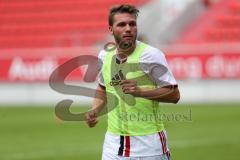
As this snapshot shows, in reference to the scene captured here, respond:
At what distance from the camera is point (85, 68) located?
23.2m

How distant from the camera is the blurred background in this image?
1484 centimetres

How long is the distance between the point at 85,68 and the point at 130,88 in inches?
671

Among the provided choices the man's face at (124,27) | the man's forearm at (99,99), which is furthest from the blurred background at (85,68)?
the man's face at (124,27)

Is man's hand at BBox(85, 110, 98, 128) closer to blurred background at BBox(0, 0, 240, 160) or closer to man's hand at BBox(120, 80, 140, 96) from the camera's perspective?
man's hand at BBox(120, 80, 140, 96)

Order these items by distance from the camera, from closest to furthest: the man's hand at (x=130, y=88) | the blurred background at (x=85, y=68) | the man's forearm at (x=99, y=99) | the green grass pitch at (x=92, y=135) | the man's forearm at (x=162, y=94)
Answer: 1. the man's hand at (x=130, y=88)
2. the man's forearm at (x=162, y=94)
3. the man's forearm at (x=99, y=99)
4. the green grass pitch at (x=92, y=135)
5. the blurred background at (x=85, y=68)

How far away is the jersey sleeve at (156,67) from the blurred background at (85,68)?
4.54 m

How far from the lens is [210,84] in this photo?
22.9 metres

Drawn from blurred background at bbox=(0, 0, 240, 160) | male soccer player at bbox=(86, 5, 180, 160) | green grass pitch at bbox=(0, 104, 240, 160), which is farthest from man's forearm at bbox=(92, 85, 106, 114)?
blurred background at bbox=(0, 0, 240, 160)

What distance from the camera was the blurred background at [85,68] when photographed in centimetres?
1484

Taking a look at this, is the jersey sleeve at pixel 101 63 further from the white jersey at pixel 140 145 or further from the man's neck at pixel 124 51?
the white jersey at pixel 140 145

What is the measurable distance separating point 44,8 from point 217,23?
8.16 m

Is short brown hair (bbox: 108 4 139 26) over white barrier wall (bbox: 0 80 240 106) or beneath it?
over

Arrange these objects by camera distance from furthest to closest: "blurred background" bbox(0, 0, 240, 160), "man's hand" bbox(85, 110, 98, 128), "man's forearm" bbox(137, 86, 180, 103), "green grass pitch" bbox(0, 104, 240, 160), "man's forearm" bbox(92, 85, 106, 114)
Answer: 1. "blurred background" bbox(0, 0, 240, 160)
2. "green grass pitch" bbox(0, 104, 240, 160)
3. "man's forearm" bbox(92, 85, 106, 114)
4. "man's hand" bbox(85, 110, 98, 128)
5. "man's forearm" bbox(137, 86, 180, 103)

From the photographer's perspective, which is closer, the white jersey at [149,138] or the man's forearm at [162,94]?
the man's forearm at [162,94]
